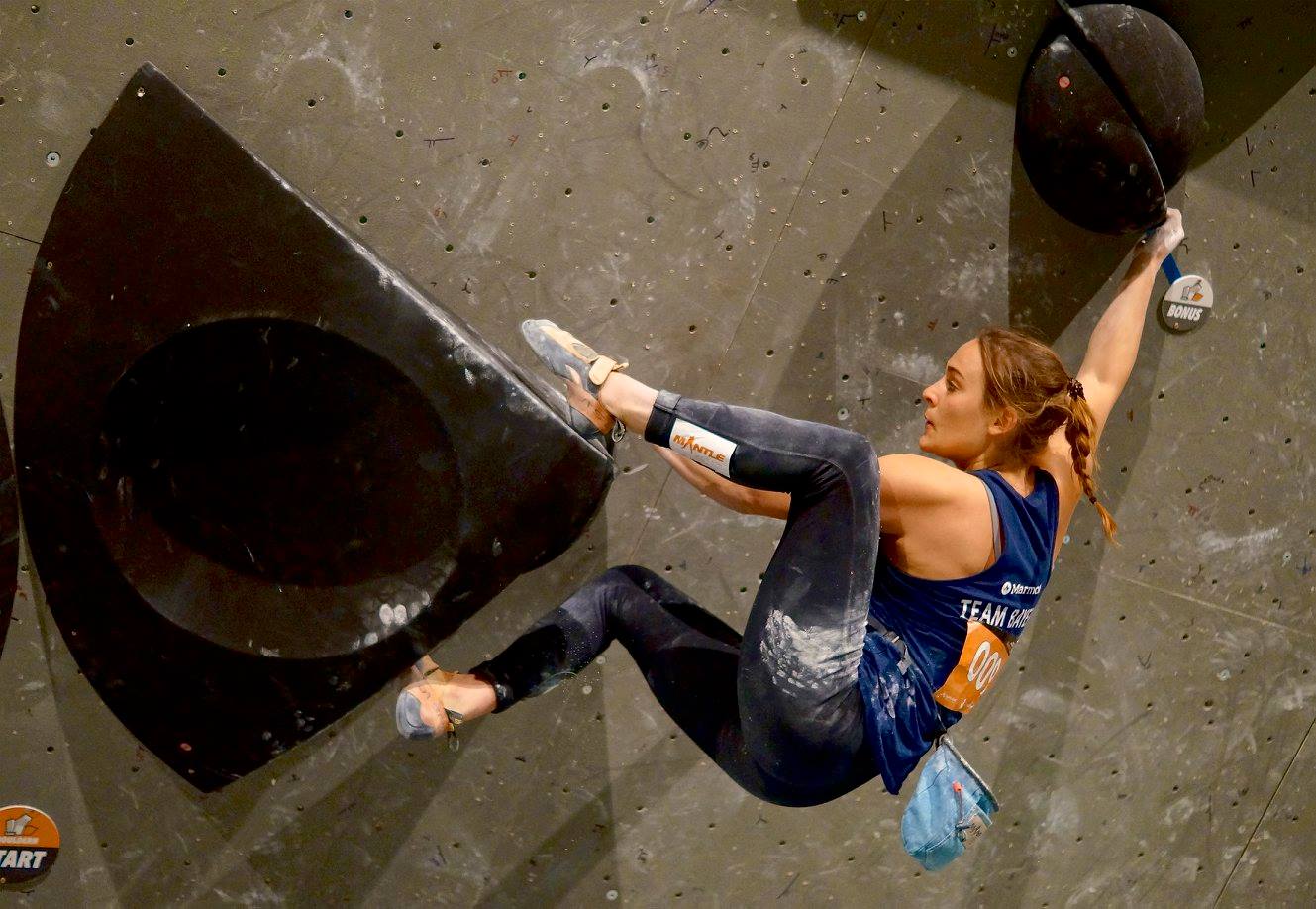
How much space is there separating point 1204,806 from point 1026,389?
1237 mm

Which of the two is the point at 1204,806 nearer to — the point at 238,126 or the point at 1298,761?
the point at 1298,761

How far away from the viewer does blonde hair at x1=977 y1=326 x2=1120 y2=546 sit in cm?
140

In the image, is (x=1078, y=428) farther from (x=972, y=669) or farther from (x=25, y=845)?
(x=25, y=845)

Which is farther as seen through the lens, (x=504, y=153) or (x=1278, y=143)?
(x=1278, y=143)

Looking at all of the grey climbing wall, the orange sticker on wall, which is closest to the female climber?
the grey climbing wall

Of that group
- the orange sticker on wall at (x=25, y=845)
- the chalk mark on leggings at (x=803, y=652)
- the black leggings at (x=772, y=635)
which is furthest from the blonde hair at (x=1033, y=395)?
the orange sticker on wall at (x=25, y=845)

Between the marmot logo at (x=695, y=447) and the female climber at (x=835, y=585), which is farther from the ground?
the marmot logo at (x=695, y=447)

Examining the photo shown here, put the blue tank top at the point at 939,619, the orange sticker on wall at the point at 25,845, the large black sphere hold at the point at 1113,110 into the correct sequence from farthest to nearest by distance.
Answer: the orange sticker on wall at the point at 25,845, the large black sphere hold at the point at 1113,110, the blue tank top at the point at 939,619

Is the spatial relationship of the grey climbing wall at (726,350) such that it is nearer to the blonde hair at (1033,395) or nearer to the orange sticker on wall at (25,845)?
the orange sticker on wall at (25,845)

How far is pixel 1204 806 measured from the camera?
215cm

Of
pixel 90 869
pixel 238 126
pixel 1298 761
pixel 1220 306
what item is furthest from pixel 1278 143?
pixel 90 869

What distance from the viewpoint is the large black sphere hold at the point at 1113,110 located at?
1620 millimetres

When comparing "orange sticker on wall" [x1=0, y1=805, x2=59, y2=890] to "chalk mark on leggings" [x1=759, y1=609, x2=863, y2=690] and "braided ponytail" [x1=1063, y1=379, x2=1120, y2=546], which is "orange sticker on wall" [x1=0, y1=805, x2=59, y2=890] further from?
"braided ponytail" [x1=1063, y1=379, x2=1120, y2=546]

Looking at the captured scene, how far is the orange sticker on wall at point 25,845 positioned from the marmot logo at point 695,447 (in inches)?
50.6
